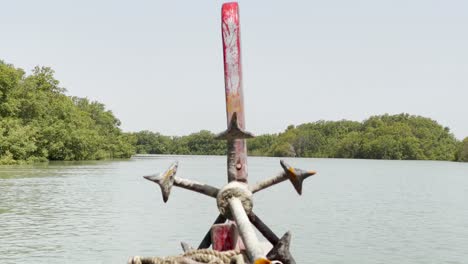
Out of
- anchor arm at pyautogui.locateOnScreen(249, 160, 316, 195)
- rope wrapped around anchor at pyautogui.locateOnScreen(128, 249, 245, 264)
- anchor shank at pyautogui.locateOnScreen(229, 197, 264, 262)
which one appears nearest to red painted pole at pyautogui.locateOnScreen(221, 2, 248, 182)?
anchor arm at pyautogui.locateOnScreen(249, 160, 316, 195)

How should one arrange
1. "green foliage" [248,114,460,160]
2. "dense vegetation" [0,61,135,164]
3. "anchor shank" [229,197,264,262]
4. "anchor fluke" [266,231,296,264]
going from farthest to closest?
"green foliage" [248,114,460,160] < "dense vegetation" [0,61,135,164] < "anchor shank" [229,197,264,262] < "anchor fluke" [266,231,296,264]

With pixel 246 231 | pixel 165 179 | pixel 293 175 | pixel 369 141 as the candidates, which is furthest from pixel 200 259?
pixel 369 141

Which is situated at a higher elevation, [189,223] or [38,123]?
[38,123]

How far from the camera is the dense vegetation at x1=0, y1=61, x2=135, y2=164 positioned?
6450 centimetres

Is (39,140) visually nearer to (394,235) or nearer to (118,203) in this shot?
(118,203)

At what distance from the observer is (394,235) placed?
2281 cm

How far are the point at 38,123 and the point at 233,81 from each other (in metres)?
70.5

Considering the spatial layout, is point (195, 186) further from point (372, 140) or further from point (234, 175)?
point (372, 140)

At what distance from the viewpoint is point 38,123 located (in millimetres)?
73062

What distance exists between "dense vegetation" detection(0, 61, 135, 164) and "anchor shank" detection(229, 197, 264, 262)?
60722mm

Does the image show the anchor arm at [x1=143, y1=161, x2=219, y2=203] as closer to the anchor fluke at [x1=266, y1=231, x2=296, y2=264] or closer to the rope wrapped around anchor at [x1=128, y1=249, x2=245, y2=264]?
the rope wrapped around anchor at [x1=128, y1=249, x2=245, y2=264]

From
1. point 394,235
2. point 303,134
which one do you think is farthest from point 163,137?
point 394,235

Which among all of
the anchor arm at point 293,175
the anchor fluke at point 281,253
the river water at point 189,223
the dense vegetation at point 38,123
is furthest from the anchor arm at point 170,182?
the dense vegetation at point 38,123

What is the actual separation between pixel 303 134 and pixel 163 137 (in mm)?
43771
